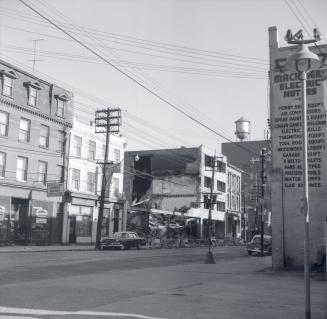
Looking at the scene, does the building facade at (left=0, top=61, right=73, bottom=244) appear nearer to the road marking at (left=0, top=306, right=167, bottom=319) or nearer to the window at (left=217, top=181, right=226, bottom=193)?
the road marking at (left=0, top=306, right=167, bottom=319)

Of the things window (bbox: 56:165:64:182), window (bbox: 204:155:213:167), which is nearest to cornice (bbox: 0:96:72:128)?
window (bbox: 56:165:64:182)

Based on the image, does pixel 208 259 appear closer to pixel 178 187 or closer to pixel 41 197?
pixel 41 197

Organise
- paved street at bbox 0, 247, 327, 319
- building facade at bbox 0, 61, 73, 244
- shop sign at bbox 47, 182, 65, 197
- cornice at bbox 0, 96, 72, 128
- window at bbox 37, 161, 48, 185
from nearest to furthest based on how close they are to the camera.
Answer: paved street at bbox 0, 247, 327, 319 < building facade at bbox 0, 61, 73, 244 < cornice at bbox 0, 96, 72, 128 < shop sign at bbox 47, 182, 65, 197 < window at bbox 37, 161, 48, 185

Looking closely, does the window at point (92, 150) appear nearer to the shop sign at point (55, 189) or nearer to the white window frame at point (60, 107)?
the white window frame at point (60, 107)

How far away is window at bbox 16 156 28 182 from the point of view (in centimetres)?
3853

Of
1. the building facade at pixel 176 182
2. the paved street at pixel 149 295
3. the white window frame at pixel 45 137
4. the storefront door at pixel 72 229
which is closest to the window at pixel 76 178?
the storefront door at pixel 72 229

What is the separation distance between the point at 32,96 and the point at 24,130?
3.19 m

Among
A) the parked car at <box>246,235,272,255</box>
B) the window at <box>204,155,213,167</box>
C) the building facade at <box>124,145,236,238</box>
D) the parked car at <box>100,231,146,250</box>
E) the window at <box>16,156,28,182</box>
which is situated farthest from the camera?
the window at <box>204,155,213,167</box>

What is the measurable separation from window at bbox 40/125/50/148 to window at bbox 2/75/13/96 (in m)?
4.55

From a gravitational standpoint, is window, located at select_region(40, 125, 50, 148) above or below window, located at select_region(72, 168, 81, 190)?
above

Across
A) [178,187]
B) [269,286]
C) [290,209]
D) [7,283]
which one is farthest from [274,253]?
[178,187]

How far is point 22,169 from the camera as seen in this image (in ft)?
128

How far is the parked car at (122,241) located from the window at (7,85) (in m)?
14.0

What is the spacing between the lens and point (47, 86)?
42.7 metres
